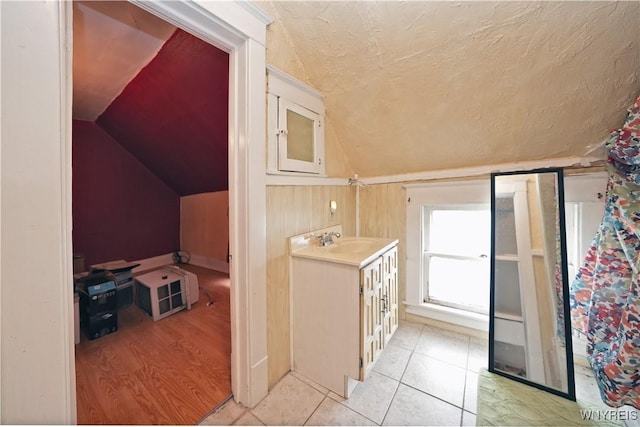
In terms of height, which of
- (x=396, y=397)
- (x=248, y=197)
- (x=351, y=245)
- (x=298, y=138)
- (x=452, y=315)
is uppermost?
(x=298, y=138)

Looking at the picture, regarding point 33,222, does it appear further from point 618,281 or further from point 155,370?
point 618,281

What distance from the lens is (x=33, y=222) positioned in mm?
612

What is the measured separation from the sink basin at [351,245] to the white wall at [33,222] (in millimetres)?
1238

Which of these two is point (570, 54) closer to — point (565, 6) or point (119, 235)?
point (565, 6)

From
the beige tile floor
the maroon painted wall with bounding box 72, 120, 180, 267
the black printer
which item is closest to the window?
the beige tile floor

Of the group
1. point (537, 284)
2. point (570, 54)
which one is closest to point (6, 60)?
point (570, 54)

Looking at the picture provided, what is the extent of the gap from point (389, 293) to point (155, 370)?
165 cm

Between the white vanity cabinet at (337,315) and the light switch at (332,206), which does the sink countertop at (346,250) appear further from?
the light switch at (332,206)

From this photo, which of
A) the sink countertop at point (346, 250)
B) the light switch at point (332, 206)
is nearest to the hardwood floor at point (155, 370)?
the sink countertop at point (346, 250)

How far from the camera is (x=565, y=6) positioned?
92cm

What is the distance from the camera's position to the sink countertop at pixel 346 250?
124cm

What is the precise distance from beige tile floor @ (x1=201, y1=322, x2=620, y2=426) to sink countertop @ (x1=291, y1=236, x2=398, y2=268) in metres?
0.78

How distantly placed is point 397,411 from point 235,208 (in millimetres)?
1386

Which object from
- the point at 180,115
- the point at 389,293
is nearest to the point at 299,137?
the point at 389,293
